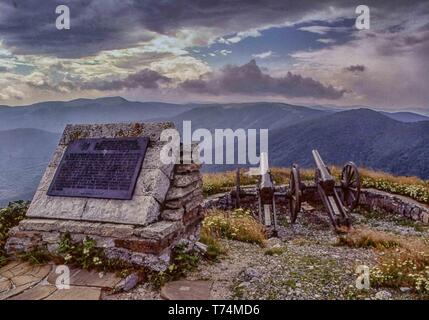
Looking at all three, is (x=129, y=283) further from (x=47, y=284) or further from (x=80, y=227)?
(x=80, y=227)

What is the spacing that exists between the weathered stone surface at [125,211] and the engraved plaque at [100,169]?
0.33ft

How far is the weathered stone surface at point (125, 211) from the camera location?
4.93m

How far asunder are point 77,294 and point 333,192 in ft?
23.4

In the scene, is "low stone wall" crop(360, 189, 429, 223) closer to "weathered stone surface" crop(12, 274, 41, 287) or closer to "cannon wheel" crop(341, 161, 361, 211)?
"cannon wheel" crop(341, 161, 361, 211)

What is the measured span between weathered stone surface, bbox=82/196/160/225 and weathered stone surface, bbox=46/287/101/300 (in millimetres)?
966

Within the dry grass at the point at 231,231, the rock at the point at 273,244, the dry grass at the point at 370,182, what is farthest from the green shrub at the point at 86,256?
the dry grass at the point at 370,182

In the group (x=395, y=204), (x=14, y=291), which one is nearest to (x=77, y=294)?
(x=14, y=291)

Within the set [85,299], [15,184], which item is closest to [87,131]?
[85,299]

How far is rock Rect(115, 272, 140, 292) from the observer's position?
4410mm

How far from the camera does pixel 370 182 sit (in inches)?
509

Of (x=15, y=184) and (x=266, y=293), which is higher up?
(x=266, y=293)
